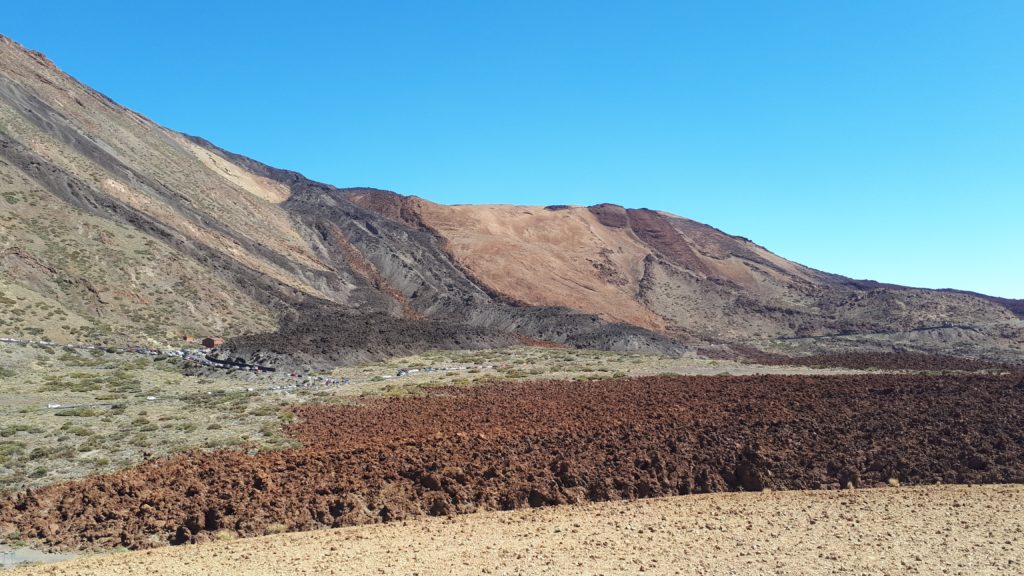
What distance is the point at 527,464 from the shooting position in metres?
14.1

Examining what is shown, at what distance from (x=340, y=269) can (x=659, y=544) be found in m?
64.3

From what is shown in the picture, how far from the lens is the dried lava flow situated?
11.9 m

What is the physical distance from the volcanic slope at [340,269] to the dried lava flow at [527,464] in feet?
72.1

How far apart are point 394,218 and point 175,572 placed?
88715 mm

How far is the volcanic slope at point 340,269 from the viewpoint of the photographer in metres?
41.0

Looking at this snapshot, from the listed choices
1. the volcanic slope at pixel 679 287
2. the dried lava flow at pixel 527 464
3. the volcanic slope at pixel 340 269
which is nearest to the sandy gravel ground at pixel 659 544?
the dried lava flow at pixel 527 464

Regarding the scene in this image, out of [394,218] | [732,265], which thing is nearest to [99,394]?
[394,218]

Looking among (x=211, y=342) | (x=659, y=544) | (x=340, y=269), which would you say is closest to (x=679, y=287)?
(x=340, y=269)

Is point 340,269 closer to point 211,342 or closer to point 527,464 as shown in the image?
point 211,342

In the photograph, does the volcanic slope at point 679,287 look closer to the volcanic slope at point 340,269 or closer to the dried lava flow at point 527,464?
the volcanic slope at point 340,269

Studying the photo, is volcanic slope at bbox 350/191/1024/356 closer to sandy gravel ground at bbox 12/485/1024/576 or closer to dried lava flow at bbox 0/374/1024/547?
dried lava flow at bbox 0/374/1024/547

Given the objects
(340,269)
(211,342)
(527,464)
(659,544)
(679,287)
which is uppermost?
(679,287)

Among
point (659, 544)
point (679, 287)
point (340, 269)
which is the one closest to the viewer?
point (659, 544)

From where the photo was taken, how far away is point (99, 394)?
25.3 meters
